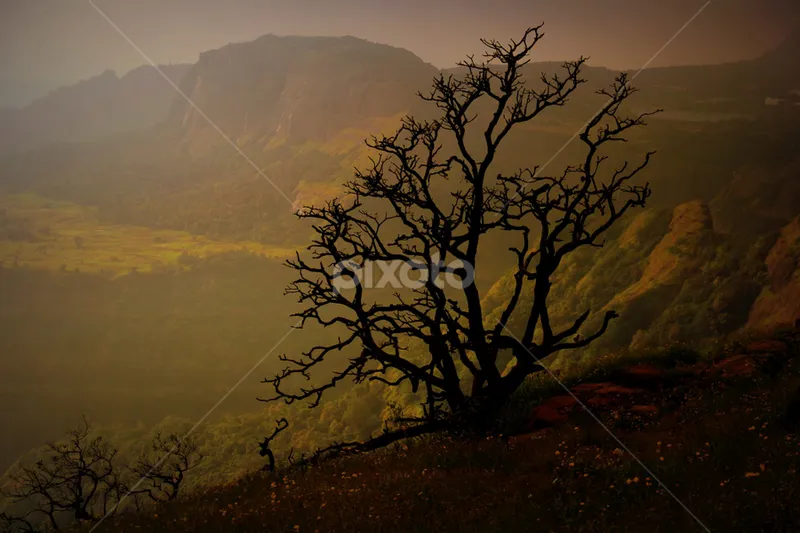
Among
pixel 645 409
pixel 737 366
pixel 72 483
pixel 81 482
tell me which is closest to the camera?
pixel 645 409

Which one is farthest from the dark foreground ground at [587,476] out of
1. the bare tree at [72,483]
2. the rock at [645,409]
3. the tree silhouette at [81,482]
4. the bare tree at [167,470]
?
the bare tree at [72,483]

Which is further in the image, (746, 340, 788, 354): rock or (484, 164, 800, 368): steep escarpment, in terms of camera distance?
(484, 164, 800, 368): steep escarpment

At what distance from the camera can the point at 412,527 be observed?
782 centimetres

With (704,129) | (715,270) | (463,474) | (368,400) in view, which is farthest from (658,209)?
(463,474)

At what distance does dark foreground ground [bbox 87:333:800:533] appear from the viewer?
7.25 metres

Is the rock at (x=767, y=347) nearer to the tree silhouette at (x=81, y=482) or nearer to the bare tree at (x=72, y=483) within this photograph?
the tree silhouette at (x=81, y=482)

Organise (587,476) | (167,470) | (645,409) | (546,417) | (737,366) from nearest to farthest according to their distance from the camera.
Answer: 1. (587,476)
2. (645,409)
3. (546,417)
4. (737,366)
5. (167,470)

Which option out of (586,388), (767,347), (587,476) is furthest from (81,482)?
(767,347)

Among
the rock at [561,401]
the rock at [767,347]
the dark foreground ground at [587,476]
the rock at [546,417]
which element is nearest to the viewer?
the dark foreground ground at [587,476]

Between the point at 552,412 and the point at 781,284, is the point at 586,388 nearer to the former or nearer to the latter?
the point at 552,412

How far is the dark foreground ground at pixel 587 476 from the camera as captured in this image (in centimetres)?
725

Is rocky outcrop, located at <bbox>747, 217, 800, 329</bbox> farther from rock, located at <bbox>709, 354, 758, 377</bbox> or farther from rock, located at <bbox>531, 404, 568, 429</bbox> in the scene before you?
rock, located at <bbox>531, 404, 568, 429</bbox>

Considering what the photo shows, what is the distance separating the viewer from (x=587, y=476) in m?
8.45

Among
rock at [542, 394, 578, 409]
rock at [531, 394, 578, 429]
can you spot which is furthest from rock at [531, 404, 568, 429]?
rock at [542, 394, 578, 409]
